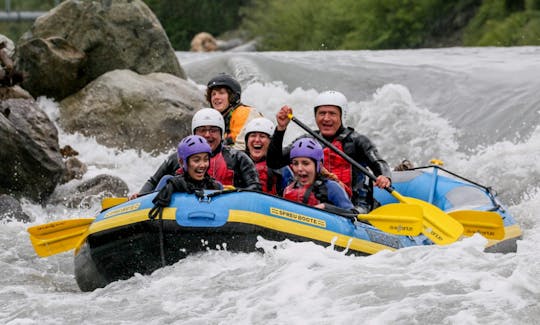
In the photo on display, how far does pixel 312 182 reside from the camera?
727 centimetres

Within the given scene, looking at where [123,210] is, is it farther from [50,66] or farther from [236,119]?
[50,66]

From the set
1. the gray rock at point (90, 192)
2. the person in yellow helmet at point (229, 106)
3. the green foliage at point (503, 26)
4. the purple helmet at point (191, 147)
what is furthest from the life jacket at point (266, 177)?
the green foliage at point (503, 26)

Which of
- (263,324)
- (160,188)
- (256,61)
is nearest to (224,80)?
(160,188)

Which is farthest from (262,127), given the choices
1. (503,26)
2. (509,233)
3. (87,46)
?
(503,26)

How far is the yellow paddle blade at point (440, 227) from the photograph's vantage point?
6805mm

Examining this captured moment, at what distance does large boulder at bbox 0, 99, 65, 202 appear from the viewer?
10383 millimetres

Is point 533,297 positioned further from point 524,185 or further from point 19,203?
point 19,203

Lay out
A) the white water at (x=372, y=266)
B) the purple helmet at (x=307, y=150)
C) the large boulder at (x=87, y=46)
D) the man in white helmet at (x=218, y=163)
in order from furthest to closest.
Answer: the large boulder at (x=87, y=46) < the man in white helmet at (x=218, y=163) < the purple helmet at (x=307, y=150) < the white water at (x=372, y=266)

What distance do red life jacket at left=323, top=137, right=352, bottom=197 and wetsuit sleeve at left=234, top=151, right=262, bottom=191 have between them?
907 millimetres

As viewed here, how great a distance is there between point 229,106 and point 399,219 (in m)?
2.65

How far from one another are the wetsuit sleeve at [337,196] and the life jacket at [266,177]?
741mm

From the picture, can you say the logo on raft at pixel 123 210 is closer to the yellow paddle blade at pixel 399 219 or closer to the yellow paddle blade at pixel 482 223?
the yellow paddle blade at pixel 399 219

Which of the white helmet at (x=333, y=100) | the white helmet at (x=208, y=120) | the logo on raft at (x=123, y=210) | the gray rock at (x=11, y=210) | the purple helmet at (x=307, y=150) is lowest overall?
the gray rock at (x=11, y=210)

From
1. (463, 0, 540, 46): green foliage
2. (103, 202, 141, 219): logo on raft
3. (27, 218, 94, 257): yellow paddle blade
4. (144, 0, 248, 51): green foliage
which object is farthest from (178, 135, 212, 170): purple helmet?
(144, 0, 248, 51): green foliage
